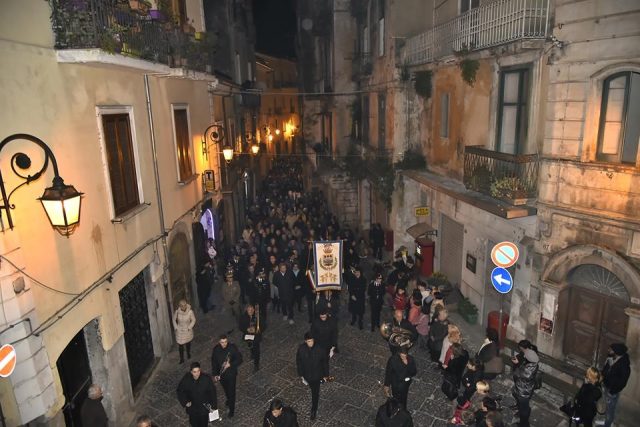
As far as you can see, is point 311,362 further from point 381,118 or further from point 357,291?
point 381,118

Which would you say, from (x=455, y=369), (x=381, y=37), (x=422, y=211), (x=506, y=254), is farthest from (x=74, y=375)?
(x=381, y=37)

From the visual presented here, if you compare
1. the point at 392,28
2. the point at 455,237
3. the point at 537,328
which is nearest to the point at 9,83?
the point at 537,328

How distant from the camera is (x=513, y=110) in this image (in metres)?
11.7

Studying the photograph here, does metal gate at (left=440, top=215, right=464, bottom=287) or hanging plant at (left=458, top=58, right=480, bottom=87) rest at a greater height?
hanging plant at (left=458, top=58, right=480, bottom=87)

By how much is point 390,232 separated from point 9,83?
15.7 metres

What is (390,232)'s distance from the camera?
20.2 m

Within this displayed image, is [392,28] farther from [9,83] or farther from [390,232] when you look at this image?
[9,83]

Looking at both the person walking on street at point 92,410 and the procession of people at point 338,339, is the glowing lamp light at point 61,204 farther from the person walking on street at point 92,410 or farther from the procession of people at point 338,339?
the procession of people at point 338,339

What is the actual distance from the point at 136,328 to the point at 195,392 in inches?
124

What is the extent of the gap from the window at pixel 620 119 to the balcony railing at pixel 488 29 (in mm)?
1809

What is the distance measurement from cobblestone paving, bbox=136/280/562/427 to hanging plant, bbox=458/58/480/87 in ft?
24.6

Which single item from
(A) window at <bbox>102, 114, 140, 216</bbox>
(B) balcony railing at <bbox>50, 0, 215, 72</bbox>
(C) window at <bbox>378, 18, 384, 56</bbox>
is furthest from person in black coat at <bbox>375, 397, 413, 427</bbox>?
(C) window at <bbox>378, 18, 384, 56</bbox>

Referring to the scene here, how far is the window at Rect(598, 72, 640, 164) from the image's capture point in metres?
8.87

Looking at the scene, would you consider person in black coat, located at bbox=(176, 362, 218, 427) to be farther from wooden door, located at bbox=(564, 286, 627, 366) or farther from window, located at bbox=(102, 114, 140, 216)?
wooden door, located at bbox=(564, 286, 627, 366)
